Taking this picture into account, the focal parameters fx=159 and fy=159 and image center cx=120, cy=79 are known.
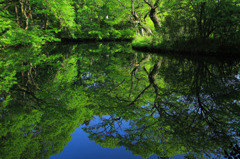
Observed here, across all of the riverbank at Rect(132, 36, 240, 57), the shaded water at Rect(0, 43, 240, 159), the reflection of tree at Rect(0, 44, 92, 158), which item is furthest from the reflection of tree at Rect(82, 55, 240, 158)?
the riverbank at Rect(132, 36, 240, 57)

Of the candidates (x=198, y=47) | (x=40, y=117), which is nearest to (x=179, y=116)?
(x=40, y=117)

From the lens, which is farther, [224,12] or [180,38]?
[180,38]

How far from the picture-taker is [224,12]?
995 cm

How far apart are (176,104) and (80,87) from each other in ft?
11.7

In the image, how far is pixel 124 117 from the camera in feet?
12.7

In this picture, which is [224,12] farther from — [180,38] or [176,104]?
[176,104]

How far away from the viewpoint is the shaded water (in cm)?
268

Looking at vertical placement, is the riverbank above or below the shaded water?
above

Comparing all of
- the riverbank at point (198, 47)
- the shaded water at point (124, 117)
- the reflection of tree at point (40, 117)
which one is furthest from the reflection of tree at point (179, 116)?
the riverbank at point (198, 47)

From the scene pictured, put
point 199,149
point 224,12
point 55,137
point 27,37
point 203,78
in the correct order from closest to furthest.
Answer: point 199,149 < point 55,137 < point 203,78 < point 224,12 < point 27,37

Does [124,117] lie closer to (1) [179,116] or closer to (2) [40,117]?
(1) [179,116]

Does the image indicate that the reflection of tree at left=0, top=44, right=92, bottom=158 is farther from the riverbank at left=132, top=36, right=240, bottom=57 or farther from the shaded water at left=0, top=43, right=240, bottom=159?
the riverbank at left=132, top=36, right=240, bottom=57

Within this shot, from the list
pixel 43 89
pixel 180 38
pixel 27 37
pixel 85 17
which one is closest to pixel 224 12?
pixel 180 38

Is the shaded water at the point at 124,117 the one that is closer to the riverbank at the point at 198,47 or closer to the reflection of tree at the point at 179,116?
the reflection of tree at the point at 179,116
